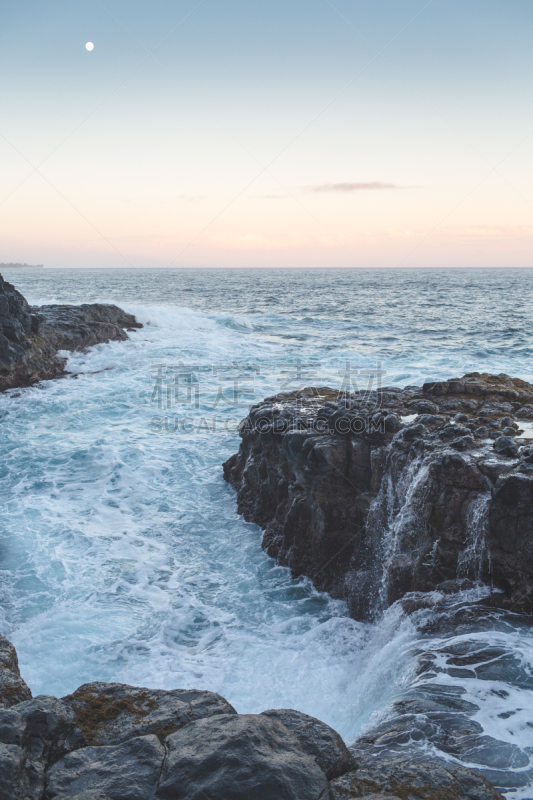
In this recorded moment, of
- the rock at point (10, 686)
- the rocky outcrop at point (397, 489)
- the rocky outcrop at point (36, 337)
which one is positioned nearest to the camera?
the rock at point (10, 686)

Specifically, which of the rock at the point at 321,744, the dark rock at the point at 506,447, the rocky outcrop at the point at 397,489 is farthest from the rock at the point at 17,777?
the dark rock at the point at 506,447

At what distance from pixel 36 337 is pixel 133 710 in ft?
59.5

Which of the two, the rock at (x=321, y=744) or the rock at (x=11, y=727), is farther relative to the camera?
the rock at (x=321, y=744)

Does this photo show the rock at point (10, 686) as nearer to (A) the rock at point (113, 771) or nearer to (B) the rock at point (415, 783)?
(A) the rock at point (113, 771)

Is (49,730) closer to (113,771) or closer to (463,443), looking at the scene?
(113,771)

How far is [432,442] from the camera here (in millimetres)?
7809

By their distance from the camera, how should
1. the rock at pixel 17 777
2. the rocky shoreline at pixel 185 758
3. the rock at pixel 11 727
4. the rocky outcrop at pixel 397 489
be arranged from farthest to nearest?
the rocky outcrop at pixel 397 489
the rock at pixel 11 727
the rocky shoreline at pixel 185 758
the rock at pixel 17 777

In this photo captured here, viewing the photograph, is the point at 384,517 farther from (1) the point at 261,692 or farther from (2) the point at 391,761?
(2) the point at 391,761

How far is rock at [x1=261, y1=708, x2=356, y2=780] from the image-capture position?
3.38 meters

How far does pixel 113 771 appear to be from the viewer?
3.05 metres

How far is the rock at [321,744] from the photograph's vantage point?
11.1 feet

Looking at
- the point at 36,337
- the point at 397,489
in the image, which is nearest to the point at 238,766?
the point at 397,489

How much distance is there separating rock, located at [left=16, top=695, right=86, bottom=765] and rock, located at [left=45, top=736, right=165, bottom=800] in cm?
12

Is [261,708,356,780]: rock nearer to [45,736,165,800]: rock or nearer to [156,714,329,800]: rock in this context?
[156,714,329,800]: rock
